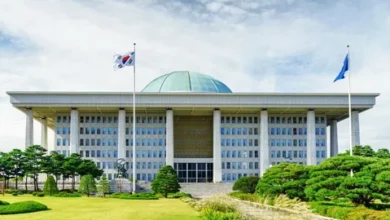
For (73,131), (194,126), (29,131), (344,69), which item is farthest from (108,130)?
(344,69)

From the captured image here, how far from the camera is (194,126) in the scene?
271ft

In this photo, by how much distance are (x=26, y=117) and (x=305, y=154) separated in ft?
154

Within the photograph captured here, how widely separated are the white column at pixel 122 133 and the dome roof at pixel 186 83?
34.3ft

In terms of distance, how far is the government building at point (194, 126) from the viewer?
7319 cm

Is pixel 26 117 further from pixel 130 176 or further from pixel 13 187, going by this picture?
A: pixel 130 176

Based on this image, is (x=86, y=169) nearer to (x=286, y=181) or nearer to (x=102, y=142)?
(x=102, y=142)

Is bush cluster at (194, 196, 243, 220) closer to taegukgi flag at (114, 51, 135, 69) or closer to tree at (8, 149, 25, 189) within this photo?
taegukgi flag at (114, 51, 135, 69)

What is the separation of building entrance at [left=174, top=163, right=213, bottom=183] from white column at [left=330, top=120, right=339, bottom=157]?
22296 millimetres

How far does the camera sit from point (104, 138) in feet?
259

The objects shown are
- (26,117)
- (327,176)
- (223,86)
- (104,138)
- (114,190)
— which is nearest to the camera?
(327,176)

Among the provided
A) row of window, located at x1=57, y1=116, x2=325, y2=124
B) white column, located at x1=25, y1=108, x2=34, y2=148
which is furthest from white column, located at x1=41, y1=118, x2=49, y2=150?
white column, located at x1=25, y1=108, x2=34, y2=148

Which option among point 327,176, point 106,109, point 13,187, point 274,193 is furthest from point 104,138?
point 327,176

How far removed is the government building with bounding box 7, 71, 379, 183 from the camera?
240ft

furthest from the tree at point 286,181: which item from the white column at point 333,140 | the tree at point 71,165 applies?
the white column at point 333,140
